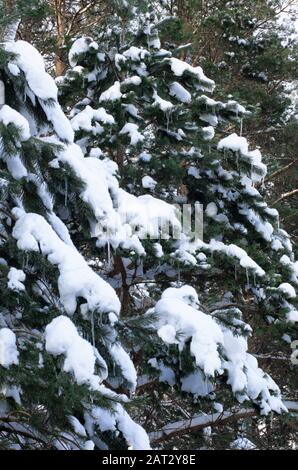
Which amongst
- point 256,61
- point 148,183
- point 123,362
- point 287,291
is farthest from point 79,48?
point 256,61

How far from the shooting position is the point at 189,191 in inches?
274

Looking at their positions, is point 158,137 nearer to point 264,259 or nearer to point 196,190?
point 196,190

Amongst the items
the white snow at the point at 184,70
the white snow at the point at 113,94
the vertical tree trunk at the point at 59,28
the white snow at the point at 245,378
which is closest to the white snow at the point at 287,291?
the white snow at the point at 245,378

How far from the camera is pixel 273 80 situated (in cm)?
1309

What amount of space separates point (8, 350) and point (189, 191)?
13.8 feet

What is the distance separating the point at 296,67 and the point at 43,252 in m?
10.5

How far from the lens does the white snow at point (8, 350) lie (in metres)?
3.00

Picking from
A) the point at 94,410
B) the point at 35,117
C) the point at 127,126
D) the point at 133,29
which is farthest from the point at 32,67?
the point at 133,29

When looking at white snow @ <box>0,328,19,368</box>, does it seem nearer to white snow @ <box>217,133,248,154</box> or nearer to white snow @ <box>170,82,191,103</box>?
white snow @ <box>217,133,248,154</box>

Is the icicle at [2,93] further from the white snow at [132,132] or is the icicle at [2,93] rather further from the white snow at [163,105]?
the white snow at [163,105]

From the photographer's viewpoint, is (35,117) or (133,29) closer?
(35,117)

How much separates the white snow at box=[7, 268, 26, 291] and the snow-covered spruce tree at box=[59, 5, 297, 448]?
183 cm

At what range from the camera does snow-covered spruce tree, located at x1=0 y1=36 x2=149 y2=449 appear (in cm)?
308

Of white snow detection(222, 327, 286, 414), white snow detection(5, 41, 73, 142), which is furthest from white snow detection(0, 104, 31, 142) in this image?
white snow detection(222, 327, 286, 414)
